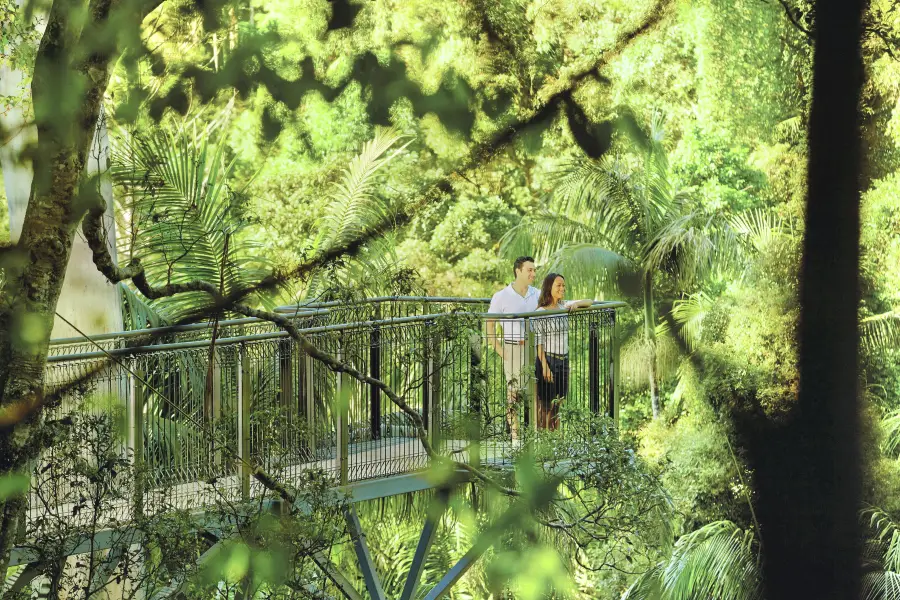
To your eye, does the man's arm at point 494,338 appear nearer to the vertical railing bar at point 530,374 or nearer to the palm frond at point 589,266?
the vertical railing bar at point 530,374

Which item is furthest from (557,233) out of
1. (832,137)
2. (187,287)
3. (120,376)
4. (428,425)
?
(832,137)

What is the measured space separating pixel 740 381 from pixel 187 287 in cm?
978

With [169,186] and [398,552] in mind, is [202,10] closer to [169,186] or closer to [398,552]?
[169,186]

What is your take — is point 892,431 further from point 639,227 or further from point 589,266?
point 639,227

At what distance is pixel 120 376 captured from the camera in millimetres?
4469

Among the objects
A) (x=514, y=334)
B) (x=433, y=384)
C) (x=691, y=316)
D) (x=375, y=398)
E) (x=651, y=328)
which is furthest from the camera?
(x=691, y=316)

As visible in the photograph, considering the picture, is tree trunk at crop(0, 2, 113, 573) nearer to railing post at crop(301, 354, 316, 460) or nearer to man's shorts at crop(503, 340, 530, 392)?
railing post at crop(301, 354, 316, 460)

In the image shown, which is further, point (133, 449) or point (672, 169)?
point (672, 169)

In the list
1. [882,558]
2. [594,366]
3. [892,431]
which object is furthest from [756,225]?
[594,366]

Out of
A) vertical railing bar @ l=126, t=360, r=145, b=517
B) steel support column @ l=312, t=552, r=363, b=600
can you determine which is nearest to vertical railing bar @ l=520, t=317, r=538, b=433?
steel support column @ l=312, t=552, r=363, b=600

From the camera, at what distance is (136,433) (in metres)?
4.49

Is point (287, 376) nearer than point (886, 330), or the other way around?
point (287, 376)

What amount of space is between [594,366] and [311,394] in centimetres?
218

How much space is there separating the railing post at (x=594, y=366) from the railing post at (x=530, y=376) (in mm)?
581
